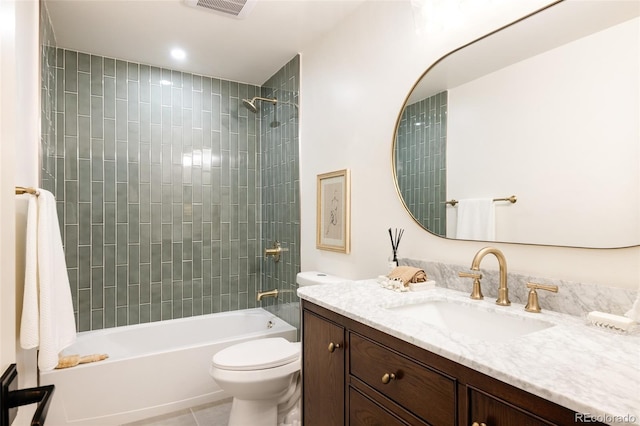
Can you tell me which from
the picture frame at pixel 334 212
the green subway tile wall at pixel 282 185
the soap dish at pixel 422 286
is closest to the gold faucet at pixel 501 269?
the soap dish at pixel 422 286

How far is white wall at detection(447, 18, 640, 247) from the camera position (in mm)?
1053

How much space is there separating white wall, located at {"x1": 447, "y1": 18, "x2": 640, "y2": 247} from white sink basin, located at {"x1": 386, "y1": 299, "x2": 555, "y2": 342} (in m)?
0.29

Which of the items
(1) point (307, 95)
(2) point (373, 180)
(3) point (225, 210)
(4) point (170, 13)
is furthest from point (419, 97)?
(3) point (225, 210)

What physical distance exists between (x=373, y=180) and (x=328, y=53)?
1.02m

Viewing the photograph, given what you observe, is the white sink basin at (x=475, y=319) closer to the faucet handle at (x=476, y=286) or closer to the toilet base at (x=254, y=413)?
the faucet handle at (x=476, y=286)

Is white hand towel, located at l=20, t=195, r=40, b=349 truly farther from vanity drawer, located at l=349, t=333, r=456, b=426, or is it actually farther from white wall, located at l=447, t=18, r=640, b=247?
white wall, located at l=447, t=18, r=640, b=247

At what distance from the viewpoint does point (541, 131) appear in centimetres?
125

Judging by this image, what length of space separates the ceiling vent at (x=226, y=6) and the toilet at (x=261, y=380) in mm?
1674

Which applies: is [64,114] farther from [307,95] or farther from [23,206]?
[307,95]

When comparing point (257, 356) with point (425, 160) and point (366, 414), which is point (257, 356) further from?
point (425, 160)

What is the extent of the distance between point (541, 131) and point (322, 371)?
1.17 metres

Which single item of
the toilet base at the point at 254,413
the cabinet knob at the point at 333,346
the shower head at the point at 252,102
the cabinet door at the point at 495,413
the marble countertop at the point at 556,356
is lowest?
the toilet base at the point at 254,413

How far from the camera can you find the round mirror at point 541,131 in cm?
107

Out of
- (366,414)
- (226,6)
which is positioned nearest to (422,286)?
(366,414)
